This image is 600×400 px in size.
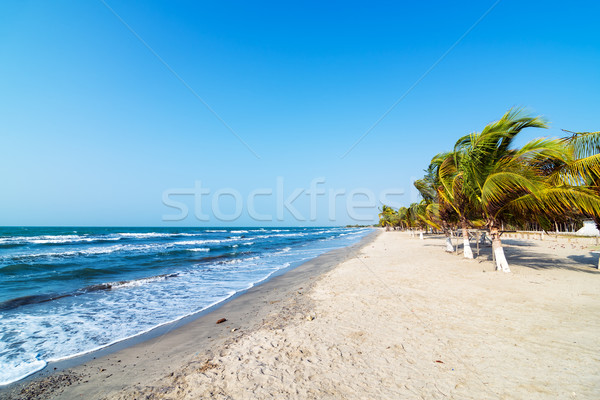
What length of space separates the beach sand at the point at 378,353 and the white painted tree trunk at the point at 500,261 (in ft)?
7.13

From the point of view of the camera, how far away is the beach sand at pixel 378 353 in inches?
130

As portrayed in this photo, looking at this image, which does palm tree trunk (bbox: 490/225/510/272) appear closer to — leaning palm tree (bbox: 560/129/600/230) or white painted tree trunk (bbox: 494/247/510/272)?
white painted tree trunk (bbox: 494/247/510/272)

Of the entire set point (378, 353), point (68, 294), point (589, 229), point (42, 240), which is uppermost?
point (589, 229)

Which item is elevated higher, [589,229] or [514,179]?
[514,179]

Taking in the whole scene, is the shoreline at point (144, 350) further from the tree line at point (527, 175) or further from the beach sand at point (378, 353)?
the tree line at point (527, 175)

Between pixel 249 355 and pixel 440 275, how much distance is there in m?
8.25

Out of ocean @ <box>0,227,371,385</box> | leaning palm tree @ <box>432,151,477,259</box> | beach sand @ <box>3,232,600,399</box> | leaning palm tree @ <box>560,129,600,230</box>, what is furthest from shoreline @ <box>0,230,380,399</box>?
leaning palm tree @ <box>560,129,600,230</box>

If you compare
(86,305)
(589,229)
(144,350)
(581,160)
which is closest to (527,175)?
(581,160)

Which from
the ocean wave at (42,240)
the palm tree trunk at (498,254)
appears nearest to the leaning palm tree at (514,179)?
the palm tree trunk at (498,254)

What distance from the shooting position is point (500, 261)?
978 centimetres

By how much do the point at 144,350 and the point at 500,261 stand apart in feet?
38.3

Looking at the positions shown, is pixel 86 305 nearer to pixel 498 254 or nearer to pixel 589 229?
pixel 498 254

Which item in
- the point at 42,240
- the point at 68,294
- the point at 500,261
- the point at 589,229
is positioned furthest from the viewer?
the point at 42,240

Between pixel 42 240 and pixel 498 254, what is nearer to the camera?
pixel 498 254
